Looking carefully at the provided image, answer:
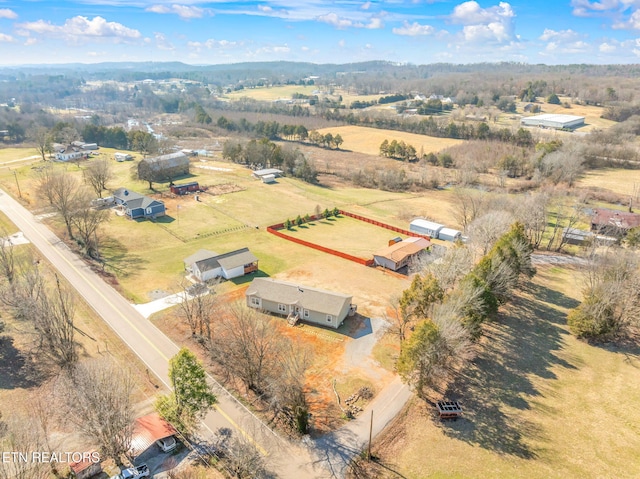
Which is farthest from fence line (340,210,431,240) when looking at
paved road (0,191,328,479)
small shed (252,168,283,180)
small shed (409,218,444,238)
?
paved road (0,191,328,479)

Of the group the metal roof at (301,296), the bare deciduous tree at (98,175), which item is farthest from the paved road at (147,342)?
the bare deciduous tree at (98,175)

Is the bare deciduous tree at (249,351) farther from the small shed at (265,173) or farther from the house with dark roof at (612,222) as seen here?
the small shed at (265,173)

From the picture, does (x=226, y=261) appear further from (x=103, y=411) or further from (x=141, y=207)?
(x=141, y=207)

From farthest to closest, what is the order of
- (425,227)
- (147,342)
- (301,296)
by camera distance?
(425,227) → (301,296) → (147,342)

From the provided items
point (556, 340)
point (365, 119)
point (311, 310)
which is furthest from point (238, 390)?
point (365, 119)

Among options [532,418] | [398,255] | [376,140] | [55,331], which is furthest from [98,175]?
[376,140]
